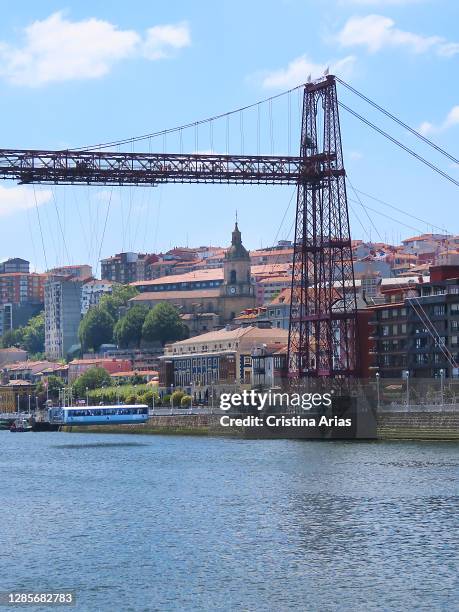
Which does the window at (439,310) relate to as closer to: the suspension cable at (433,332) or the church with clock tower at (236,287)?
the suspension cable at (433,332)

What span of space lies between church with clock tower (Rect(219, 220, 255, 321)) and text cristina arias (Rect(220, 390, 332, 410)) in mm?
88975

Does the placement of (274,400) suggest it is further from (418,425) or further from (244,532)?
(244,532)

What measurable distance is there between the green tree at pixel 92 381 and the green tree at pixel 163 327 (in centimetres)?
1302

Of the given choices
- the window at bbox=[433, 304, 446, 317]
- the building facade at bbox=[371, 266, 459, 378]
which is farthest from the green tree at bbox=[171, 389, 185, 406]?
the window at bbox=[433, 304, 446, 317]

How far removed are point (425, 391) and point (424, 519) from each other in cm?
4619

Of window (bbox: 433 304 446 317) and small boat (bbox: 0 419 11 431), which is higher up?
A: window (bbox: 433 304 446 317)

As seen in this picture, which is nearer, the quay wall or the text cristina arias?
the quay wall

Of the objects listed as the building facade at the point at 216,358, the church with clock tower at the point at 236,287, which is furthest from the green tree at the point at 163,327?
the building facade at the point at 216,358

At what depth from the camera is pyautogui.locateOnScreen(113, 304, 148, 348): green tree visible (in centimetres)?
19200

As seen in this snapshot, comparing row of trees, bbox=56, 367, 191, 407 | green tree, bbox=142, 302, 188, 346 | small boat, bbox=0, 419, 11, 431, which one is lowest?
small boat, bbox=0, 419, 11, 431

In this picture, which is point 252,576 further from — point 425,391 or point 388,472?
point 425,391

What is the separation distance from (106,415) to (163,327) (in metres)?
63.2

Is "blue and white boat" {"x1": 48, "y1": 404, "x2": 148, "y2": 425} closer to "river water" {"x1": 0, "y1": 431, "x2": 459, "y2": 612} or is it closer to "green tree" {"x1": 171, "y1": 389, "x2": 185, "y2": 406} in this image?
"green tree" {"x1": 171, "y1": 389, "x2": 185, "y2": 406}

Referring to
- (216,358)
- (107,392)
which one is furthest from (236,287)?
(216,358)
